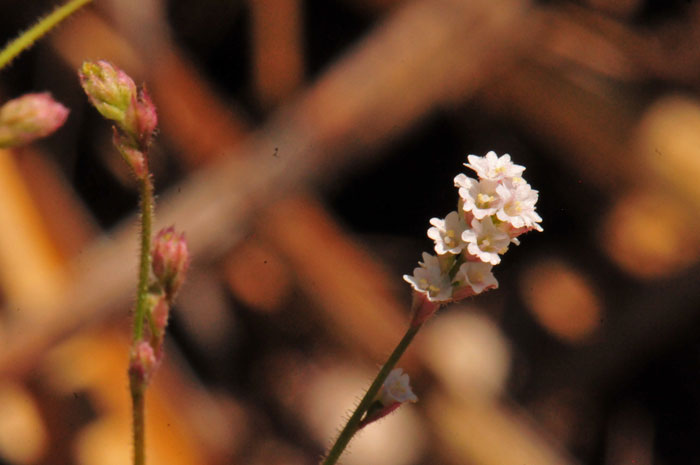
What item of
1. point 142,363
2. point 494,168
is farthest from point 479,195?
point 142,363

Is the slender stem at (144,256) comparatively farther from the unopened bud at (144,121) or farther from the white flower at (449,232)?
the white flower at (449,232)

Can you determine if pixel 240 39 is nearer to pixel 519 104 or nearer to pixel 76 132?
pixel 76 132

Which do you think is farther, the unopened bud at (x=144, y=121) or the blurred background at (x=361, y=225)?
the blurred background at (x=361, y=225)

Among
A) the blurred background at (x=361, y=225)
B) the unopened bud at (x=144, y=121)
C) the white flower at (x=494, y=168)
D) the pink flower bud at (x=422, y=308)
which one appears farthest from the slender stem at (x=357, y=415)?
the blurred background at (x=361, y=225)

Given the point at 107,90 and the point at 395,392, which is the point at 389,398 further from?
the point at 107,90

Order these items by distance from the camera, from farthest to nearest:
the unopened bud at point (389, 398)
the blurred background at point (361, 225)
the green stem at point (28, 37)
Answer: the blurred background at point (361, 225) < the unopened bud at point (389, 398) < the green stem at point (28, 37)

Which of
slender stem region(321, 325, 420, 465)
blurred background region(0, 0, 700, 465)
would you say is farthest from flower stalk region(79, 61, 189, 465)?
blurred background region(0, 0, 700, 465)
